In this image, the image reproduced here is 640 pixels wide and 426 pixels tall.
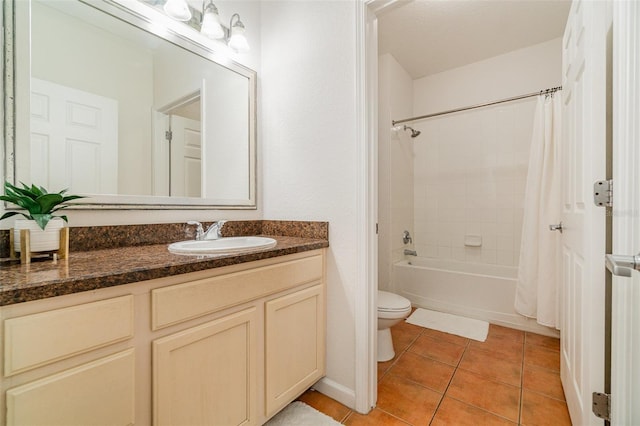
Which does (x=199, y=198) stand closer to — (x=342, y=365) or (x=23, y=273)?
(x=23, y=273)

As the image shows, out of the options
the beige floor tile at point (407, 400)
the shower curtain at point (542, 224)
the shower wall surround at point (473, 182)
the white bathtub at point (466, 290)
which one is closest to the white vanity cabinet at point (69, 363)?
the beige floor tile at point (407, 400)

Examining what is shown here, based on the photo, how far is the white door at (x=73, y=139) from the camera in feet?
3.49

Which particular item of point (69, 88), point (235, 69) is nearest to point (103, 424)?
point (69, 88)

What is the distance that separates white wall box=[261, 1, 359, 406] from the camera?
1.44 metres

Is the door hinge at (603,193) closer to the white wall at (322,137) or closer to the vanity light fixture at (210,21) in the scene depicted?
the white wall at (322,137)

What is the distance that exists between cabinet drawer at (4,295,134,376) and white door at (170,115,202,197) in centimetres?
81

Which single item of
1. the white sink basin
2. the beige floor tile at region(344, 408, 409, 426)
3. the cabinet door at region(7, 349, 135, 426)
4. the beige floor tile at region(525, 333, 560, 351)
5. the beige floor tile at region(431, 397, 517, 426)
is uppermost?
the white sink basin

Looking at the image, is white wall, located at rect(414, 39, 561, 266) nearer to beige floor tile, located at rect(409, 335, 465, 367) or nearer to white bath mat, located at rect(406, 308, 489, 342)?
white bath mat, located at rect(406, 308, 489, 342)

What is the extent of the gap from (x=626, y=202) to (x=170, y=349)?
1.43 m

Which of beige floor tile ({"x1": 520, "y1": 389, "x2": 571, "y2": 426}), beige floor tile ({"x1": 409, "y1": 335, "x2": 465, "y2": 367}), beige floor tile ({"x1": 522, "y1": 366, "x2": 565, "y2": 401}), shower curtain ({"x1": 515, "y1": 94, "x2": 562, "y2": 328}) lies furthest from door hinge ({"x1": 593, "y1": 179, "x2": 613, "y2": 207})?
shower curtain ({"x1": 515, "y1": 94, "x2": 562, "y2": 328})

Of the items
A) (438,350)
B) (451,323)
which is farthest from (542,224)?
(438,350)

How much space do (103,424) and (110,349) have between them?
0.20m

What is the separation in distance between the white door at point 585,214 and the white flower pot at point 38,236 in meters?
1.86

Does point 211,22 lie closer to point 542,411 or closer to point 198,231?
point 198,231
